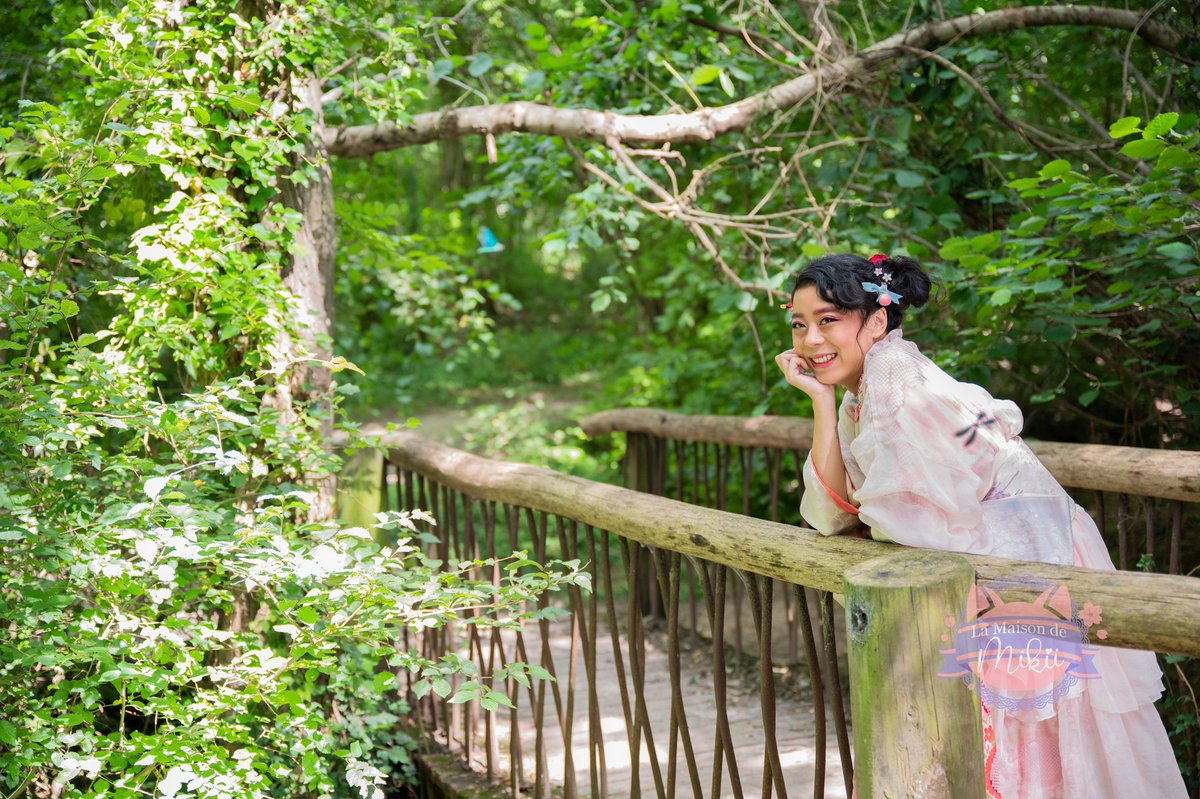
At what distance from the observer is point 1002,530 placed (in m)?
2.31

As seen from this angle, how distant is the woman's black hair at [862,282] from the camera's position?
2463 millimetres

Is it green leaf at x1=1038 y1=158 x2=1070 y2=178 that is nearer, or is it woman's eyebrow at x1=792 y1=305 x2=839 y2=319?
woman's eyebrow at x1=792 y1=305 x2=839 y2=319

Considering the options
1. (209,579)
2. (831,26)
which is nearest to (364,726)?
(209,579)

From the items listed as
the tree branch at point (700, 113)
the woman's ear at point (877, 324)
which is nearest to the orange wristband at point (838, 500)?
the woman's ear at point (877, 324)

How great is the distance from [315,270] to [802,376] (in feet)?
6.43

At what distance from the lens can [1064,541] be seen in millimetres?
2305

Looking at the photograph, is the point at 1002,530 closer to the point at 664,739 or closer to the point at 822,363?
the point at 822,363

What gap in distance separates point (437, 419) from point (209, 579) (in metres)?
9.91

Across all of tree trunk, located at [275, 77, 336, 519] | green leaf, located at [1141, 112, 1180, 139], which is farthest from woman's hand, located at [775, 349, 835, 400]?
tree trunk, located at [275, 77, 336, 519]

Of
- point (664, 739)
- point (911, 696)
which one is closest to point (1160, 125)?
point (911, 696)

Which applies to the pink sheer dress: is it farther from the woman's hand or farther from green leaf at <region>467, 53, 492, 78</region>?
green leaf at <region>467, 53, 492, 78</region>

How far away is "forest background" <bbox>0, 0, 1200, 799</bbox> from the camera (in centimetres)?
263

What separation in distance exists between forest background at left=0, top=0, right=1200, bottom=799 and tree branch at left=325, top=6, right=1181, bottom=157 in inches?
0.5

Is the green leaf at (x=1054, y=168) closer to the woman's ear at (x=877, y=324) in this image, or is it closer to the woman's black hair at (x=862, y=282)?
the woman's black hair at (x=862, y=282)
